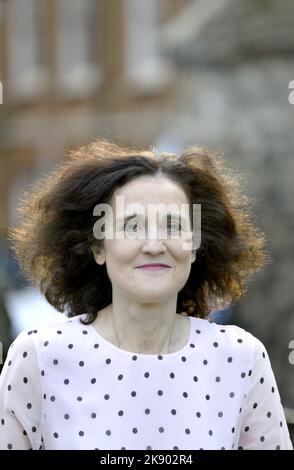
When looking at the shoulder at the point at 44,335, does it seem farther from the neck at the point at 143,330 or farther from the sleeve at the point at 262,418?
the sleeve at the point at 262,418

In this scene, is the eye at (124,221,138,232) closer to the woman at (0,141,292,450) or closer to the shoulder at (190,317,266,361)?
the woman at (0,141,292,450)

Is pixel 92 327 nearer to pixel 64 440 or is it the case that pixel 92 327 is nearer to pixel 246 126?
pixel 64 440

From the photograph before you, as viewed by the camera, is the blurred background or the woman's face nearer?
the woman's face

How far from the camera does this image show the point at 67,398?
3248mm

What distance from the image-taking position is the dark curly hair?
348cm

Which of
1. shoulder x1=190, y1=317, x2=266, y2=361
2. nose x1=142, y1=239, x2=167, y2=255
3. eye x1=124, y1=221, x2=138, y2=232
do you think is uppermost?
eye x1=124, y1=221, x2=138, y2=232

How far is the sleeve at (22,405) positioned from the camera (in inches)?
129

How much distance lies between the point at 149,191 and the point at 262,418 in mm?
615

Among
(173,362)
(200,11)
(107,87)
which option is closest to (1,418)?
(173,362)

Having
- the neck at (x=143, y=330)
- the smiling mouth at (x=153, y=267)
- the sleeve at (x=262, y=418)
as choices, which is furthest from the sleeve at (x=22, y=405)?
the sleeve at (x=262, y=418)

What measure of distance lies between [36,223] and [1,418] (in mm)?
592

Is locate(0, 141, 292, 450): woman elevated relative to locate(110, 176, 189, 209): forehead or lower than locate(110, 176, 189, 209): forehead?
lower

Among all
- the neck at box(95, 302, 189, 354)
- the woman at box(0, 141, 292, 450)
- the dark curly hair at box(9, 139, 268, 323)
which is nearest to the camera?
the woman at box(0, 141, 292, 450)

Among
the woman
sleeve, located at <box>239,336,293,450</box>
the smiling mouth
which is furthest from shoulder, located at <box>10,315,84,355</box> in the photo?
sleeve, located at <box>239,336,293,450</box>
